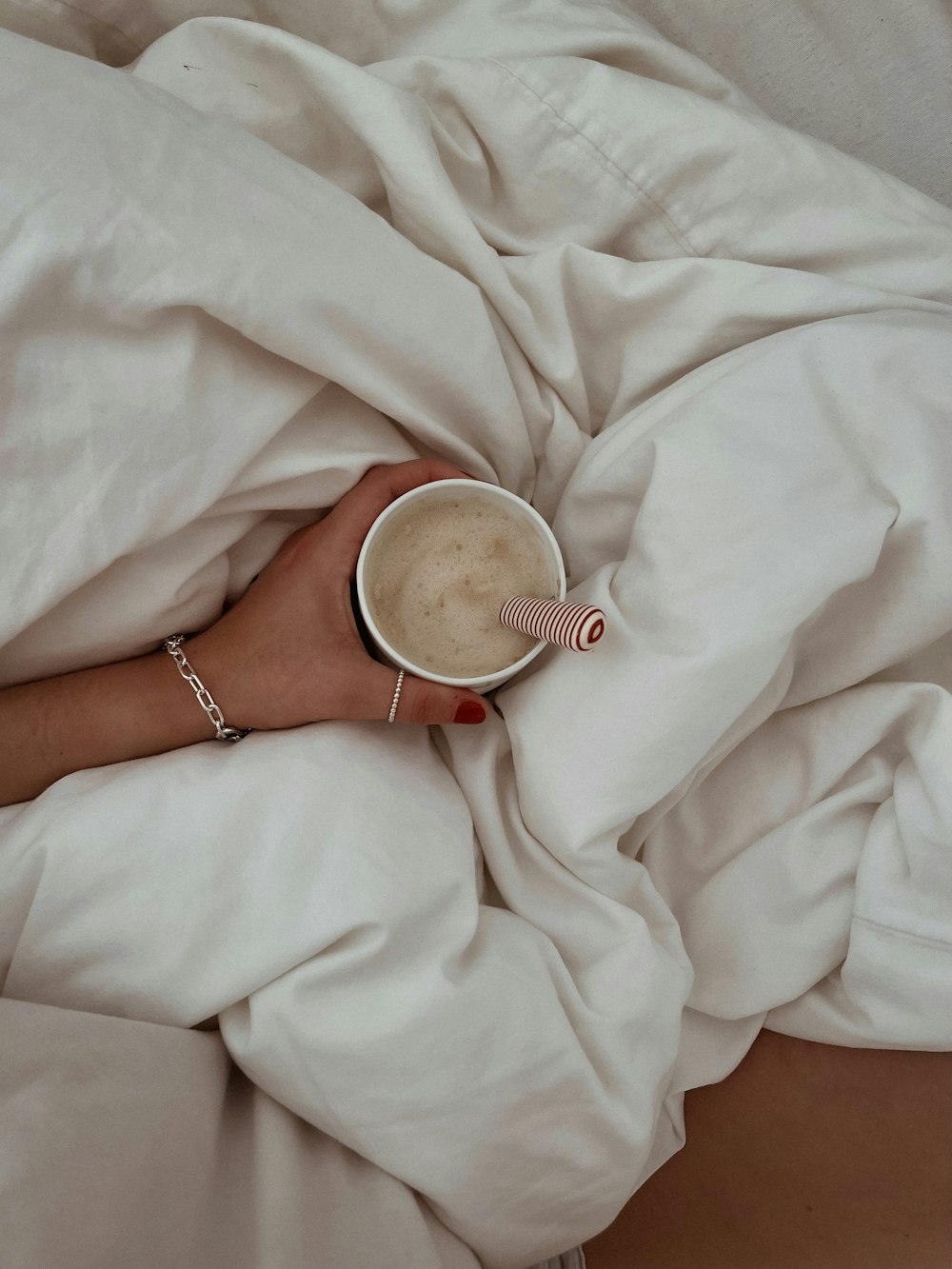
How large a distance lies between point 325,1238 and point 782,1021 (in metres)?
0.46

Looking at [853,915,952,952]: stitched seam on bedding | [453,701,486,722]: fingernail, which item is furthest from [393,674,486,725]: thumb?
[853,915,952,952]: stitched seam on bedding

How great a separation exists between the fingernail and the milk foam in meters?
0.03

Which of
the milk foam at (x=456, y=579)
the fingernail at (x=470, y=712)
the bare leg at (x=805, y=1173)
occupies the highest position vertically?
the milk foam at (x=456, y=579)

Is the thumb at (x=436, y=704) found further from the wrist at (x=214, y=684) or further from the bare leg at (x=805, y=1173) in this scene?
the bare leg at (x=805, y=1173)

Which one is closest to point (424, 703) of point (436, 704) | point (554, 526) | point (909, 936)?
point (436, 704)

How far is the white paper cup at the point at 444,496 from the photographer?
74 centimetres

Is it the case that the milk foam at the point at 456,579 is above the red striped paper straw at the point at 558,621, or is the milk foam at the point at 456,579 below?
below

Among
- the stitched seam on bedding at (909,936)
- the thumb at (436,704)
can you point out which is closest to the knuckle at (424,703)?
the thumb at (436,704)

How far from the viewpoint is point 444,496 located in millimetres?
780

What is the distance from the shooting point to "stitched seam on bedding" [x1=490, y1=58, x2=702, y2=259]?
2.60 ft

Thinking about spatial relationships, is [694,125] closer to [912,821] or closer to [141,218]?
[141,218]

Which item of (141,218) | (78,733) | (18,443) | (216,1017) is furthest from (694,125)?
(216,1017)

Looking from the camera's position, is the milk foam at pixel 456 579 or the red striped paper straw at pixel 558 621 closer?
the red striped paper straw at pixel 558 621

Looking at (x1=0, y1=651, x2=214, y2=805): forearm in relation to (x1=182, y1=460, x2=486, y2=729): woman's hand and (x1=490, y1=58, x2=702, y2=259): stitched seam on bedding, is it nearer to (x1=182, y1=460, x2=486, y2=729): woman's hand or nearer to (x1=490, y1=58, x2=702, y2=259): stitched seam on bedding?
(x1=182, y1=460, x2=486, y2=729): woman's hand
